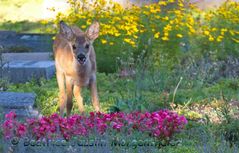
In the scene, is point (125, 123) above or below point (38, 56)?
above

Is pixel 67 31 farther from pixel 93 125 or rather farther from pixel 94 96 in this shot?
pixel 93 125

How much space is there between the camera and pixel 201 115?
11.7m

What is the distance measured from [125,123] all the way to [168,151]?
848 mm

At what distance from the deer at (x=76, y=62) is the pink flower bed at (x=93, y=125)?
182 centimetres

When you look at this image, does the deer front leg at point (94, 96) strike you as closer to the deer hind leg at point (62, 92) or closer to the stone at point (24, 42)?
the deer hind leg at point (62, 92)

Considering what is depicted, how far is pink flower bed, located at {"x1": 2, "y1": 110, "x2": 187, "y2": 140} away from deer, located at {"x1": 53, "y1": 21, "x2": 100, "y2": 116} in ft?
5.98

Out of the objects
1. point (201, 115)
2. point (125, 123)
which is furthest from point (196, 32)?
point (125, 123)

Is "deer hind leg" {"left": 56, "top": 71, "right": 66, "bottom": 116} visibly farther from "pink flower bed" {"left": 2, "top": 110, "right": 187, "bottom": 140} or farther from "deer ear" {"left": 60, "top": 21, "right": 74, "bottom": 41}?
"pink flower bed" {"left": 2, "top": 110, "right": 187, "bottom": 140}

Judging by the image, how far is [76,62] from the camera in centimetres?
1142

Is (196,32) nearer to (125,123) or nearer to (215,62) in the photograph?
(215,62)

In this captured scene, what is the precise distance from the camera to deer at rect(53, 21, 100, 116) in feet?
36.3

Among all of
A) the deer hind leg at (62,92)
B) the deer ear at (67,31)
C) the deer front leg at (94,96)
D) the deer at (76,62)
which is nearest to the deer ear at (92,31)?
the deer at (76,62)

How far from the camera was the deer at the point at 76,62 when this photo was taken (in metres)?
11.1

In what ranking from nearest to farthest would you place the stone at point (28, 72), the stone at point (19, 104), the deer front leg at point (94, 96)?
the stone at point (19, 104) → the deer front leg at point (94, 96) → the stone at point (28, 72)
